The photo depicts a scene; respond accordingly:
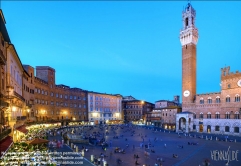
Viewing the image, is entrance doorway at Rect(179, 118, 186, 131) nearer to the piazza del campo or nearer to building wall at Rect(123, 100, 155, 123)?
the piazza del campo

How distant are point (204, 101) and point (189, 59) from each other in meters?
14.6

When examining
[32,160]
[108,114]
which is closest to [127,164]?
[32,160]

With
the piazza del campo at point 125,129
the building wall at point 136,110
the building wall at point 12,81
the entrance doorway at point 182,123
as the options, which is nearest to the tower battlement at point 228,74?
the piazza del campo at point 125,129

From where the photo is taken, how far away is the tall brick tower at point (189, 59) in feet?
206

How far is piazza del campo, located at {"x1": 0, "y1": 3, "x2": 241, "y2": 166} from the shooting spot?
1002 inches

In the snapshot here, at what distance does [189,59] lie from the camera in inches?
2509

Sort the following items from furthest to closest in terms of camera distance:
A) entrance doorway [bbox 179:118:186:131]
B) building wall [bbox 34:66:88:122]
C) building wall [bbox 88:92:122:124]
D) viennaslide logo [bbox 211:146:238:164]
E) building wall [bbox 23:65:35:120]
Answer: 1. building wall [bbox 88:92:122:124]
2. entrance doorway [bbox 179:118:186:131]
3. building wall [bbox 34:66:88:122]
4. building wall [bbox 23:65:35:120]
5. viennaslide logo [bbox 211:146:238:164]

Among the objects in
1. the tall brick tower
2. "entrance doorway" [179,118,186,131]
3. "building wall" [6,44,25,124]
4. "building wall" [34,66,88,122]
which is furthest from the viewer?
the tall brick tower

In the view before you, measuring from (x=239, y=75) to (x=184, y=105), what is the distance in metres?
19.4

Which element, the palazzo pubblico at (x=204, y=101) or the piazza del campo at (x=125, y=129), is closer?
the piazza del campo at (x=125, y=129)

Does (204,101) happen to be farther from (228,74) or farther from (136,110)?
(136,110)

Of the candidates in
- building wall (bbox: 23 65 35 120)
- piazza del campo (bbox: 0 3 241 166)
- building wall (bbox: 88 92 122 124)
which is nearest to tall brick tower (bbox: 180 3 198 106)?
piazza del campo (bbox: 0 3 241 166)

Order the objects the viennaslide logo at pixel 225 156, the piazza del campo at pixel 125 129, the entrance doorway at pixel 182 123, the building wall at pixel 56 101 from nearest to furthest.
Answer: the viennaslide logo at pixel 225 156, the piazza del campo at pixel 125 129, the building wall at pixel 56 101, the entrance doorway at pixel 182 123

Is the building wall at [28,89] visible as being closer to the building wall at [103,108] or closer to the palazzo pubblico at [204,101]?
the building wall at [103,108]
